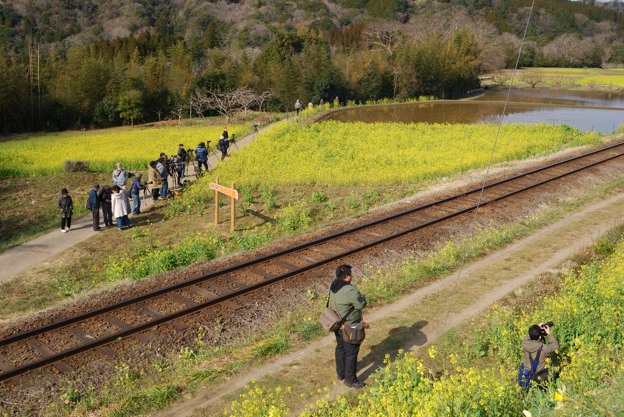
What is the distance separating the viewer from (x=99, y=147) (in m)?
30.2

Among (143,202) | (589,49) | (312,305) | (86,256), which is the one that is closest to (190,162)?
(143,202)

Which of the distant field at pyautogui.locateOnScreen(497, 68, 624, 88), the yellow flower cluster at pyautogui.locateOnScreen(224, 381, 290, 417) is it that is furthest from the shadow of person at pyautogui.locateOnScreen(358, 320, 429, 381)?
the distant field at pyautogui.locateOnScreen(497, 68, 624, 88)

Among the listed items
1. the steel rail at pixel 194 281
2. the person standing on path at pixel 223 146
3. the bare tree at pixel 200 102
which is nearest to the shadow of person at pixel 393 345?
the steel rail at pixel 194 281

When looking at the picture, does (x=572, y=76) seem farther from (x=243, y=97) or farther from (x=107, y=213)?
(x=107, y=213)

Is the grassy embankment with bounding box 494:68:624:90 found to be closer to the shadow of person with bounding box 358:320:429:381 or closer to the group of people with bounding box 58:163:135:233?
the group of people with bounding box 58:163:135:233

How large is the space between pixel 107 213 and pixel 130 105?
25.9 metres

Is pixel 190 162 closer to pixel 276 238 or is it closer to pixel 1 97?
pixel 276 238

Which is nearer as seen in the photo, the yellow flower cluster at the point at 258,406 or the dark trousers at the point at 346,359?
the yellow flower cluster at the point at 258,406

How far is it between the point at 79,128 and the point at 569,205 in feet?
114

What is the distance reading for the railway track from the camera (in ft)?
26.0

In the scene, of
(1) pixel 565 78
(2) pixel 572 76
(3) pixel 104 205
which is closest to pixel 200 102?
(3) pixel 104 205

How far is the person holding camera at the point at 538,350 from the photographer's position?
655 cm

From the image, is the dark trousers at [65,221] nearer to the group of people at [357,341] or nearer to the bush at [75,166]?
the bush at [75,166]

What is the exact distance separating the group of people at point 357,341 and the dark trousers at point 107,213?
1082 cm
